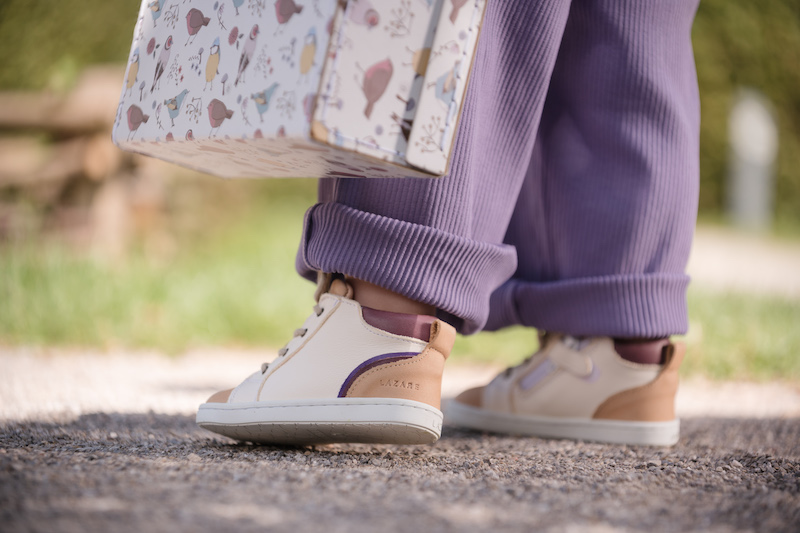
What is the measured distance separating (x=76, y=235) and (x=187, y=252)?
71 cm

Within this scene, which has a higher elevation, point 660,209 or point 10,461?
point 660,209

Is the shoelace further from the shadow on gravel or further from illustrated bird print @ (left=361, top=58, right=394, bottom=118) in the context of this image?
illustrated bird print @ (left=361, top=58, right=394, bottom=118)

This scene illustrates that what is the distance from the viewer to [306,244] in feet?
3.04

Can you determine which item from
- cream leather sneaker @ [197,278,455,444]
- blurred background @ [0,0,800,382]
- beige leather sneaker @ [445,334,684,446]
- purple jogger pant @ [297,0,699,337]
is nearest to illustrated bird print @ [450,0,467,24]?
purple jogger pant @ [297,0,699,337]

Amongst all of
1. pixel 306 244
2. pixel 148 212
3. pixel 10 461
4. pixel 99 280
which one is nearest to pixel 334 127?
pixel 306 244

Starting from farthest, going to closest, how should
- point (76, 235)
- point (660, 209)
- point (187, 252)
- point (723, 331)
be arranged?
point (187, 252) → point (76, 235) → point (723, 331) → point (660, 209)

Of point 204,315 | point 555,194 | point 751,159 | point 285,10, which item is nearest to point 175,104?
point 285,10

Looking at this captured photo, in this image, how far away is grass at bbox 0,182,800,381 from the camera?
191 cm

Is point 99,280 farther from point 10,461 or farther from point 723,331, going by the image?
point 723,331

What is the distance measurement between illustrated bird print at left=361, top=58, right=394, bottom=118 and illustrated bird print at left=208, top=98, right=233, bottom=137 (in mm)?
162

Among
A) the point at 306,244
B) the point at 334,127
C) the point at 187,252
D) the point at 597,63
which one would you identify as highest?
the point at 597,63

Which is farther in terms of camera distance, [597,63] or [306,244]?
[597,63]

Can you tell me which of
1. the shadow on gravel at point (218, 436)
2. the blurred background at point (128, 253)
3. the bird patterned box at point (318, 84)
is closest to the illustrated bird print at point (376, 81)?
the bird patterned box at point (318, 84)

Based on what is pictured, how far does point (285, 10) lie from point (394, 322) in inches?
15.7
